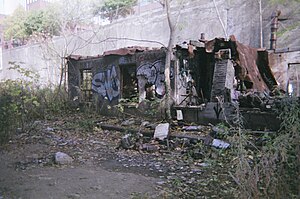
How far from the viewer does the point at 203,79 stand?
35.3ft

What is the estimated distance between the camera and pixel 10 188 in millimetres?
4316

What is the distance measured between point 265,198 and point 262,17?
37.0 ft

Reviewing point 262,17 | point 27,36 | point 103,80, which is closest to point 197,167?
point 103,80

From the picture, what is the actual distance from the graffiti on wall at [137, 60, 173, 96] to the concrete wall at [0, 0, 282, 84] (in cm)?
88

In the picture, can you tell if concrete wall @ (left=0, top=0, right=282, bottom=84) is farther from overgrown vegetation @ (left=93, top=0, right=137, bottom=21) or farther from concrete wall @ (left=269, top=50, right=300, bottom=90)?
concrete wall @ (left=269, top=50, right=300, bottom=90)

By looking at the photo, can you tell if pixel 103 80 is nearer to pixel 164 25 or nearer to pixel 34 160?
pixel 164 25

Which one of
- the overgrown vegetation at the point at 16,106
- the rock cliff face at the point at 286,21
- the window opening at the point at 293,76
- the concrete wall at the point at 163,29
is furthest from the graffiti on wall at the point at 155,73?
the rock cliff face at the point at 286,21

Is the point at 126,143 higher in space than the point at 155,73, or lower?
lower

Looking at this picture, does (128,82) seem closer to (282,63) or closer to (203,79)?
(203,79)

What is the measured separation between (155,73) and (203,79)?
1.76m

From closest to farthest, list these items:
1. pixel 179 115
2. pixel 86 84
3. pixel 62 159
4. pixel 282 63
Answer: pixel 62 159
pixel 179 115
pixel 282 63
pixel 86 84

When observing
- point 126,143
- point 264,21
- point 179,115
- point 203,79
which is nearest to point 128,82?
point 203,79

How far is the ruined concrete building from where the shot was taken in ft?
27.1

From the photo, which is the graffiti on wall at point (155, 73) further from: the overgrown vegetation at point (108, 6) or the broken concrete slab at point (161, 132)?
the overgrown vegetation at point (108, 6)
